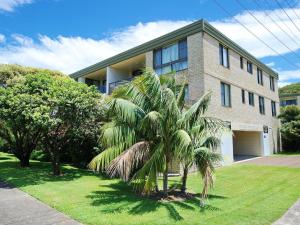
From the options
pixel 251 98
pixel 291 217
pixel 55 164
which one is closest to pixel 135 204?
pixel 291 217

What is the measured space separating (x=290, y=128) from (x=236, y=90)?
39.0ft

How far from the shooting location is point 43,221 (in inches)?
269

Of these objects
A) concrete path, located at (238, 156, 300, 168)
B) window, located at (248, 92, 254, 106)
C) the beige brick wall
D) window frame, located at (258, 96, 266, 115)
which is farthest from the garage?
concrete path, located at (238, 156, 300, 168)

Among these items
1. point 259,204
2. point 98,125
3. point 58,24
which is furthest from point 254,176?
point 58,24

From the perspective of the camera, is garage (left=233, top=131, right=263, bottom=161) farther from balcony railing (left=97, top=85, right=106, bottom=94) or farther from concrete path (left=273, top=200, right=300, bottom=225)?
concrete path (left=273, top=200, right=300, bottom=225)

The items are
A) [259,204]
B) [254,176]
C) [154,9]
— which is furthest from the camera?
[254,176]

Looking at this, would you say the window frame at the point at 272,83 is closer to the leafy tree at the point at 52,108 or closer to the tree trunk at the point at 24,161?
the leafy tree at the point at 52,108

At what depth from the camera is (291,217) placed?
7.29 m

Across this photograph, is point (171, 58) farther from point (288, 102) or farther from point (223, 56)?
point (288, 102)

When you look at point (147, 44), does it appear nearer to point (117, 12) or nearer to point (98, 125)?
point (98, 125)

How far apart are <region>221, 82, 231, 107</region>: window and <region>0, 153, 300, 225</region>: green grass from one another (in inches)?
285

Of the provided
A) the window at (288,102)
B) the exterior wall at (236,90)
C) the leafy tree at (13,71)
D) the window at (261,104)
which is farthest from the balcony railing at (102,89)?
the window at (288,102)

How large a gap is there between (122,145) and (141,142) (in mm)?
680

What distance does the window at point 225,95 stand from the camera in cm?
1948
